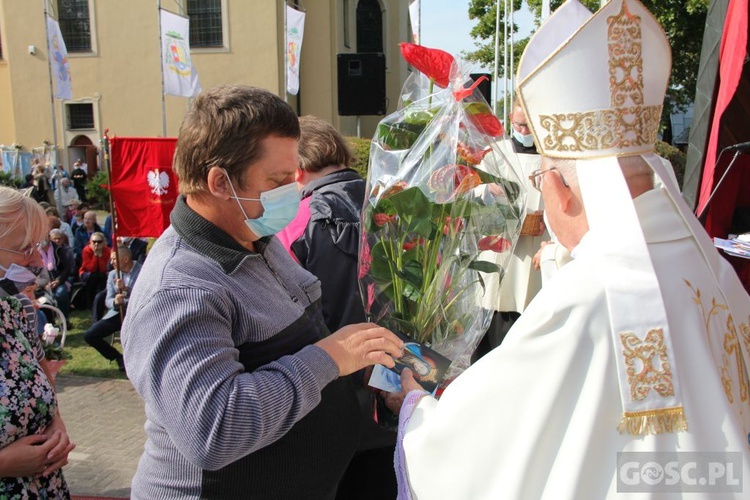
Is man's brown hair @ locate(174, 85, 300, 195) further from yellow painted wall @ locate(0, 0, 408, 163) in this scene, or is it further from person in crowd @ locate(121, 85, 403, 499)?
yellow painted wall @ locate(0, 0, 408, 163)

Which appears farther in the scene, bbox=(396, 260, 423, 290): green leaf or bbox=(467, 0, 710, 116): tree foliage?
bbox=(467, 0, 710, 116): tree foliage

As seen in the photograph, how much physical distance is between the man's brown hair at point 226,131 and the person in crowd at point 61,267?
7.47 metres

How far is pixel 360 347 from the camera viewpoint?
1.66 m

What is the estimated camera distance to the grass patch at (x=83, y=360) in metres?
6.73

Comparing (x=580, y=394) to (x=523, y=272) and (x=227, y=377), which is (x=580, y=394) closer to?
(x=227, y=377)

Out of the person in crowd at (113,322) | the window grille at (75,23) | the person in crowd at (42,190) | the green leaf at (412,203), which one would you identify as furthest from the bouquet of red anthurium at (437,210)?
the window grille at (75,23)

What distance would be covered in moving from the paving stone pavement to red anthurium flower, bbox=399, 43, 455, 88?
141 inches

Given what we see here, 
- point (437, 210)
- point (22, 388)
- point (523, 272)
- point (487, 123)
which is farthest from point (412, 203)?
point (523, 272)

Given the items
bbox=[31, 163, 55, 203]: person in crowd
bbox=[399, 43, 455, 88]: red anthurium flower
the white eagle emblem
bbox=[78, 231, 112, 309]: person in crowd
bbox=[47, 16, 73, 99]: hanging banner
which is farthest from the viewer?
bbox=[31, 163, 55, 203]: person in crowd

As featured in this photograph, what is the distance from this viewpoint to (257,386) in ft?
4.78

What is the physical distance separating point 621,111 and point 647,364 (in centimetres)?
61

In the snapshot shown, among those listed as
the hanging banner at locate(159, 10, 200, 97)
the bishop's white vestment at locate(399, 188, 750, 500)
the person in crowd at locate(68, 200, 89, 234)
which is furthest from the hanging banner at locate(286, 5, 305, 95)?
the bishop's white vestment at locate(399, 188, 750, 500)

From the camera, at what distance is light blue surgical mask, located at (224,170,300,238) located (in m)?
1.74

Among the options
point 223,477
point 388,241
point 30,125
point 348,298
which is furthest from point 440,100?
point 30,125
